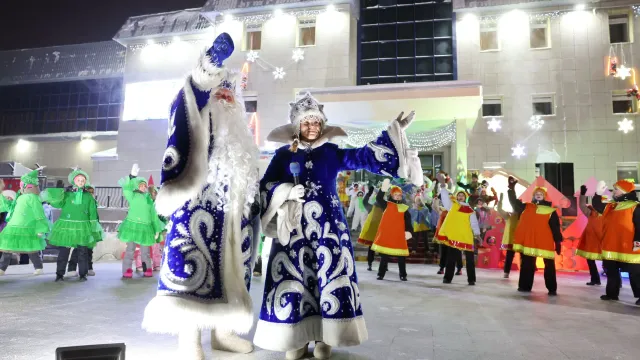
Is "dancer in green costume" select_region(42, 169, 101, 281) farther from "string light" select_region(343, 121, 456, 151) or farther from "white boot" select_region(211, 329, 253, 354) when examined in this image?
"string light" select_region(343, 121, 456, 151)

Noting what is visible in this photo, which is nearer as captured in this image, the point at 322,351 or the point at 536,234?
the point at 322,351

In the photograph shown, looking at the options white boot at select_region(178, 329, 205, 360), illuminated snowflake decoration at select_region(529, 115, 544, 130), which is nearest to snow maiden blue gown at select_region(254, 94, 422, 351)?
white boot at select_region(178, 329, 205, 360)

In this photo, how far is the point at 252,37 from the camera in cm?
1798

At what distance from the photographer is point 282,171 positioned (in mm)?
3207

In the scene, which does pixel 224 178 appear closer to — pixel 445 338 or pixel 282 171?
pixel 282 171

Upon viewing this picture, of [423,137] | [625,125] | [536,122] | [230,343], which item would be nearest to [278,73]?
[423,137]

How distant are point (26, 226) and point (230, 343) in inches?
228

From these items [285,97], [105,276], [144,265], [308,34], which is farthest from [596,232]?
[308,34]

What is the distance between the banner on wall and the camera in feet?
61.9

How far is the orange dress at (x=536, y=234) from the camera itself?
244 inches

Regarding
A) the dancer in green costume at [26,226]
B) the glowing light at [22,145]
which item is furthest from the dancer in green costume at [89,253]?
the glowing light at [22,145]

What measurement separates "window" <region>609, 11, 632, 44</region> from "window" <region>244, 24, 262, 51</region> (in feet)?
44.2

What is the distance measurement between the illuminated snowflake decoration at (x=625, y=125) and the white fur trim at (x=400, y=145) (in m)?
15.3

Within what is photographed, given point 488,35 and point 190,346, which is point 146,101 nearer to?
point 488,35
